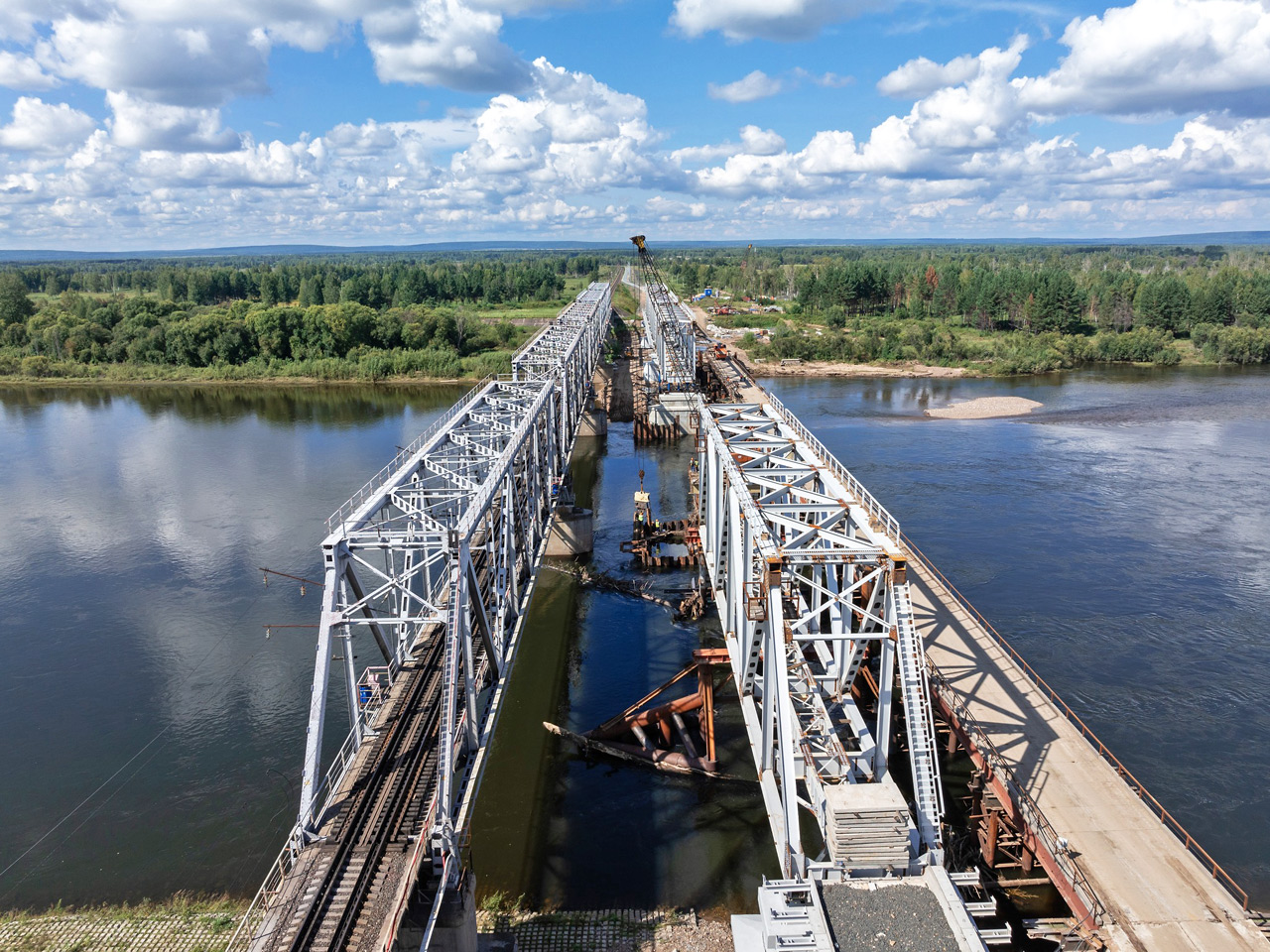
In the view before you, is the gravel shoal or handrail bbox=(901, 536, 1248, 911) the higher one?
the gravel shoal

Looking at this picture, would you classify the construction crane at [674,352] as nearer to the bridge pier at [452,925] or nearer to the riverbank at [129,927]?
the riverbank at [129,927]

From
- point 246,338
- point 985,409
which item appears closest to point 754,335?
A: point 985,409

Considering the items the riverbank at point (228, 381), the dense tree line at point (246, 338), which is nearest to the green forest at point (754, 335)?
the dense tree line at point (246, 338)

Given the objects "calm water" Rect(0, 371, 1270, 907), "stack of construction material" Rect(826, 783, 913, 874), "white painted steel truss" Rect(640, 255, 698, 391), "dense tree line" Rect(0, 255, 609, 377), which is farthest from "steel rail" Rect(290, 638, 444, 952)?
"dense tree line" Rect(0, 255, 609, 377)

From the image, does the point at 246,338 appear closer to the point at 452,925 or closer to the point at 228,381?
the point at 228,381

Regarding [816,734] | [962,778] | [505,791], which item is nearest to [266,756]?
[505,791]

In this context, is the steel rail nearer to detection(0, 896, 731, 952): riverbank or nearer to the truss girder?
the truss girder

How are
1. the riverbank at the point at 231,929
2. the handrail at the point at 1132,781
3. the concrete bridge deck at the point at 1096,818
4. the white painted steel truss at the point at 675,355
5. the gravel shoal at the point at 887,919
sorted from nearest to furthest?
the gravel shoal at the point at 887,919, the concrete bridge deck at the point at 1096,818, the riverbank at the point at 231,929, the handrail at the point at 1132,781, the white painted steel truss at the point at 675,355
